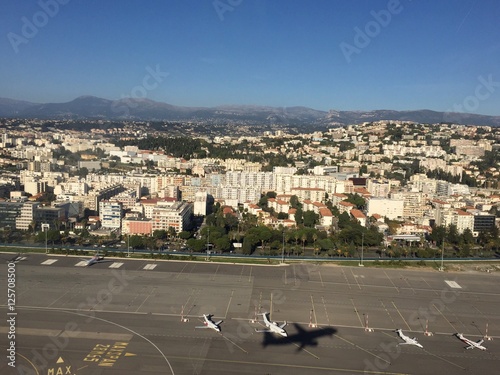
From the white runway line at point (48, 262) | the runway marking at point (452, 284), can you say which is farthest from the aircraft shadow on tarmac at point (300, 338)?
the white runway line at point (48, 262)

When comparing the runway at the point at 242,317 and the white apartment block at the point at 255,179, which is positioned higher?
the white apartment block at the point at 255,179

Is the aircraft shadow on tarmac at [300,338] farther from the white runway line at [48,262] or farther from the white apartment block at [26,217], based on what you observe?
the white apartment block at [26,217]

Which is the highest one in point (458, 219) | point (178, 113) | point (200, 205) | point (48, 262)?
point (178, 113)

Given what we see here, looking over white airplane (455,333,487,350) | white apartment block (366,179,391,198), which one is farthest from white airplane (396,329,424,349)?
white apartment block (366,179,391,198)

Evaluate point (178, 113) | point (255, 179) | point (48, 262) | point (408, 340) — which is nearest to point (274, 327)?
point (408, 340)

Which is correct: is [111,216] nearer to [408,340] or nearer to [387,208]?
[387,208]

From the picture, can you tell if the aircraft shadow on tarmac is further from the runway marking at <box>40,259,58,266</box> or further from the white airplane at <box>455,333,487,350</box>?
the runway marking at <box>40,259,58,266</box>
